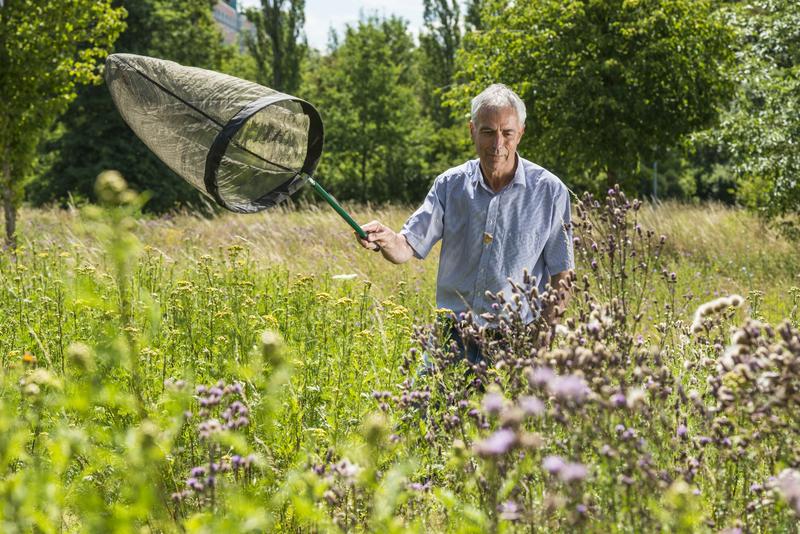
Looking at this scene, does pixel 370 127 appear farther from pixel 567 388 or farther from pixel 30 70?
pixel 567 388

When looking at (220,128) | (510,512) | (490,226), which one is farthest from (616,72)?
(510,512)

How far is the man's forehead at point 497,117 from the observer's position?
3582mm

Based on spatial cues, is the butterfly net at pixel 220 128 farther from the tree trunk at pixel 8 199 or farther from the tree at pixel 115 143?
the tree at pixel 115 143

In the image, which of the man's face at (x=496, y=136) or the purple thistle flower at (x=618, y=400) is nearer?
the purple thistle flower at (x=618, y=400)

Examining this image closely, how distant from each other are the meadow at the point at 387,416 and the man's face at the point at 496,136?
0.55 m

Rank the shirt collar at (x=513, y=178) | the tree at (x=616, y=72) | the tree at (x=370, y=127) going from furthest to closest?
1. the tree at (x=370, y=127)
2. the tree at (x=616, y=72)
3. the shirt collar at (x=513, y=178)

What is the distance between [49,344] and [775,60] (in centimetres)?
1227

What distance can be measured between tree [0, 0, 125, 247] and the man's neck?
11.0m

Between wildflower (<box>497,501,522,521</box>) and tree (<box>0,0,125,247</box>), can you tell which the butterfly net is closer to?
wildflower (<box>497,501,522,521</box>)

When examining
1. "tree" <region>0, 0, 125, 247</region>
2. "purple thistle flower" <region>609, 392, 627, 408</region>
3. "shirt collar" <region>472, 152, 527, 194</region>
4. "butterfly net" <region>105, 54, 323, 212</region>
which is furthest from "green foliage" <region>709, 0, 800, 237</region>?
"tree" <region>0, 0, 125, 247</region>

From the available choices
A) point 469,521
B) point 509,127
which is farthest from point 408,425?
point 509,127

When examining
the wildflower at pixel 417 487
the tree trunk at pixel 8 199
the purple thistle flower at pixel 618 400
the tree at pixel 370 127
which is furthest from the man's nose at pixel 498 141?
the tree at pixel 370 127

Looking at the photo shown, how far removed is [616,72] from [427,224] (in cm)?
1366

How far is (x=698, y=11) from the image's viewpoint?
16531 mm
